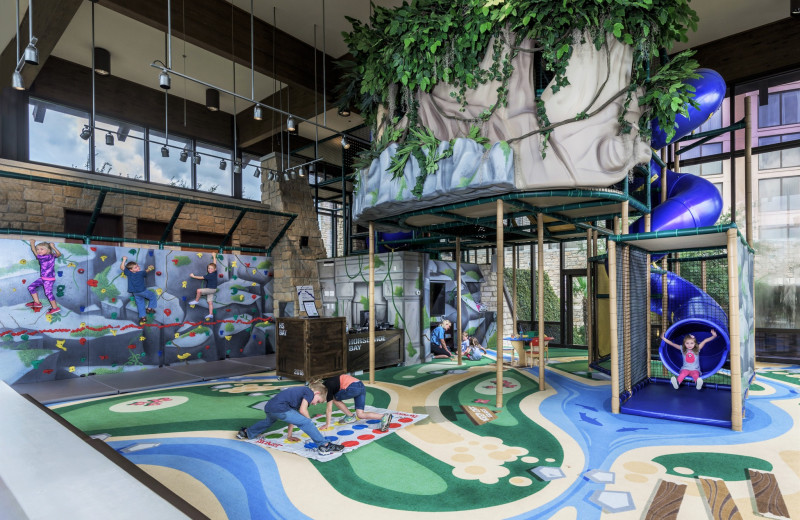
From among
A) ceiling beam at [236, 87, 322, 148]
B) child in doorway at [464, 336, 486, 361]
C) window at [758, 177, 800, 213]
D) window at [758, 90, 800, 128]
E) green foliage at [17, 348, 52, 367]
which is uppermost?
ceiling beam at [236, 87, 322, 148]

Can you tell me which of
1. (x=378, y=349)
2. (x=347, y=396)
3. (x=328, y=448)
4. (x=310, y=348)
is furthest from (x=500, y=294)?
(x=378, y=349)

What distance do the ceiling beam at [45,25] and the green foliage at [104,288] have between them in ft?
12.5

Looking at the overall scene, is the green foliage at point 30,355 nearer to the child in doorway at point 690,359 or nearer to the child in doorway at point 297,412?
the child in doorway at point 297,412

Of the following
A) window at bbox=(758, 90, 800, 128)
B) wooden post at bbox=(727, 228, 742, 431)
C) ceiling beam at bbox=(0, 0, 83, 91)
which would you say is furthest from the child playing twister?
window at bbox=(758, 90, 800, 128)

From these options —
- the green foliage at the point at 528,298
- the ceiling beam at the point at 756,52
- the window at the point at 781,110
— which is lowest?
the green foliage at the point at 528,298

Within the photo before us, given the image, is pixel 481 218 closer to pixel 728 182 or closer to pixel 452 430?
pixel 452 430

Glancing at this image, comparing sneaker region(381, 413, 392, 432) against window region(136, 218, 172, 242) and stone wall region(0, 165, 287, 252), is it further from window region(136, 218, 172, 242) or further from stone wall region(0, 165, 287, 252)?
window region(136, 218, 172, 242)

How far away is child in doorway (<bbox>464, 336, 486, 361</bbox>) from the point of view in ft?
32.7

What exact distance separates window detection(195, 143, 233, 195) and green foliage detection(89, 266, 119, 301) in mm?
3782

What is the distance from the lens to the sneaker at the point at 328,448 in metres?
4.15

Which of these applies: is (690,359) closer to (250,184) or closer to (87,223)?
(250,184)

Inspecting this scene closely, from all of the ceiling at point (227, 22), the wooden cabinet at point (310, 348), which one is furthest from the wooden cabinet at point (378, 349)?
the ceiling at point (227, 22)

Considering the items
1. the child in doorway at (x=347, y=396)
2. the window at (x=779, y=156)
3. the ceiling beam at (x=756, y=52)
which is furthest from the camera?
the window at (x=779, y=156)

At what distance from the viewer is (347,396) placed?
16.6 feet
